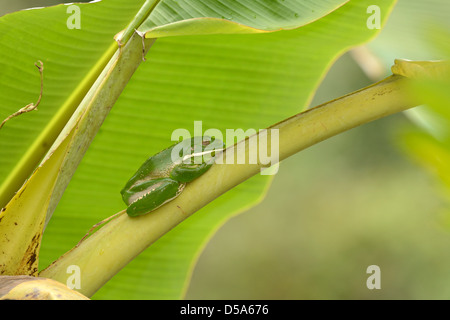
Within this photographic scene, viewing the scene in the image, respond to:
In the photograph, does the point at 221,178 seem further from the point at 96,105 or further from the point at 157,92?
the point at 157,92

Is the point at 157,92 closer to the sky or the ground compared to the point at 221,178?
closer to the sky

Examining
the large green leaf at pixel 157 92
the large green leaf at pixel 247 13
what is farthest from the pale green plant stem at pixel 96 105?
the large green leaf at pixel 157 92

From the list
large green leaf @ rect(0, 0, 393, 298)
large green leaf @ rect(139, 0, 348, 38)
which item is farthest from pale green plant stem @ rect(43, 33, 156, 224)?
large green leaf @ rect(0, 0, 393, 298)

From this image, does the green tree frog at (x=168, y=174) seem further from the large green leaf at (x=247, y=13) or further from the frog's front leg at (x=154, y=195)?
the large green leaf at (x=247, y=13)

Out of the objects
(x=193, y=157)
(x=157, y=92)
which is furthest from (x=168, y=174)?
(x=157, y=92)

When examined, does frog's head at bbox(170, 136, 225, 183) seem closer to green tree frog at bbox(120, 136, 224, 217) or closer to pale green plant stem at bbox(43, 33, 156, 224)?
green tree frog at bbox(120, 136, 224, 217)
